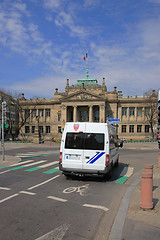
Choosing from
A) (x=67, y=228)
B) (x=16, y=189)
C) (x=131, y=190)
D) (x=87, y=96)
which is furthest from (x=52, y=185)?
(x=87, y=96)

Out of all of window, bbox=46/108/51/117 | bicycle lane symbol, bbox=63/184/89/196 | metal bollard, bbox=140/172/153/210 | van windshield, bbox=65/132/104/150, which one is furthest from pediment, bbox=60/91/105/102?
metal bollard, bbox=140/172/153/210

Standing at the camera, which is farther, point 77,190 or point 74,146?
point 74,146

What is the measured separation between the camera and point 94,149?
9211 mm

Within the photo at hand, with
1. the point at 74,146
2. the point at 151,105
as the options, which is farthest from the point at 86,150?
the point at 151,105

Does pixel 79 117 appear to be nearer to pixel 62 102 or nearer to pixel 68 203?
pixel 62 102

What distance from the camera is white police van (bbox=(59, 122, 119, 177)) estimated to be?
9.05m

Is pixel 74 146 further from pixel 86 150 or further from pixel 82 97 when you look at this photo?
pixel 82 97

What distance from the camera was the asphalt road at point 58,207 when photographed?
450 cm

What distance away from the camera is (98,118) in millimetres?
70000

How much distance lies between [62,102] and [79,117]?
7.95 meters

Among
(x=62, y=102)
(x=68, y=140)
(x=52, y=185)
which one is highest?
(x=62, y=102)

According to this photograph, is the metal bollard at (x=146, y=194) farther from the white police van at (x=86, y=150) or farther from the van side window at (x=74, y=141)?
the van side window at (x=74, y=141)

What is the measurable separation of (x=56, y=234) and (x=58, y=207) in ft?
5.39

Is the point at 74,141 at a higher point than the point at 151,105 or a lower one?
lower
